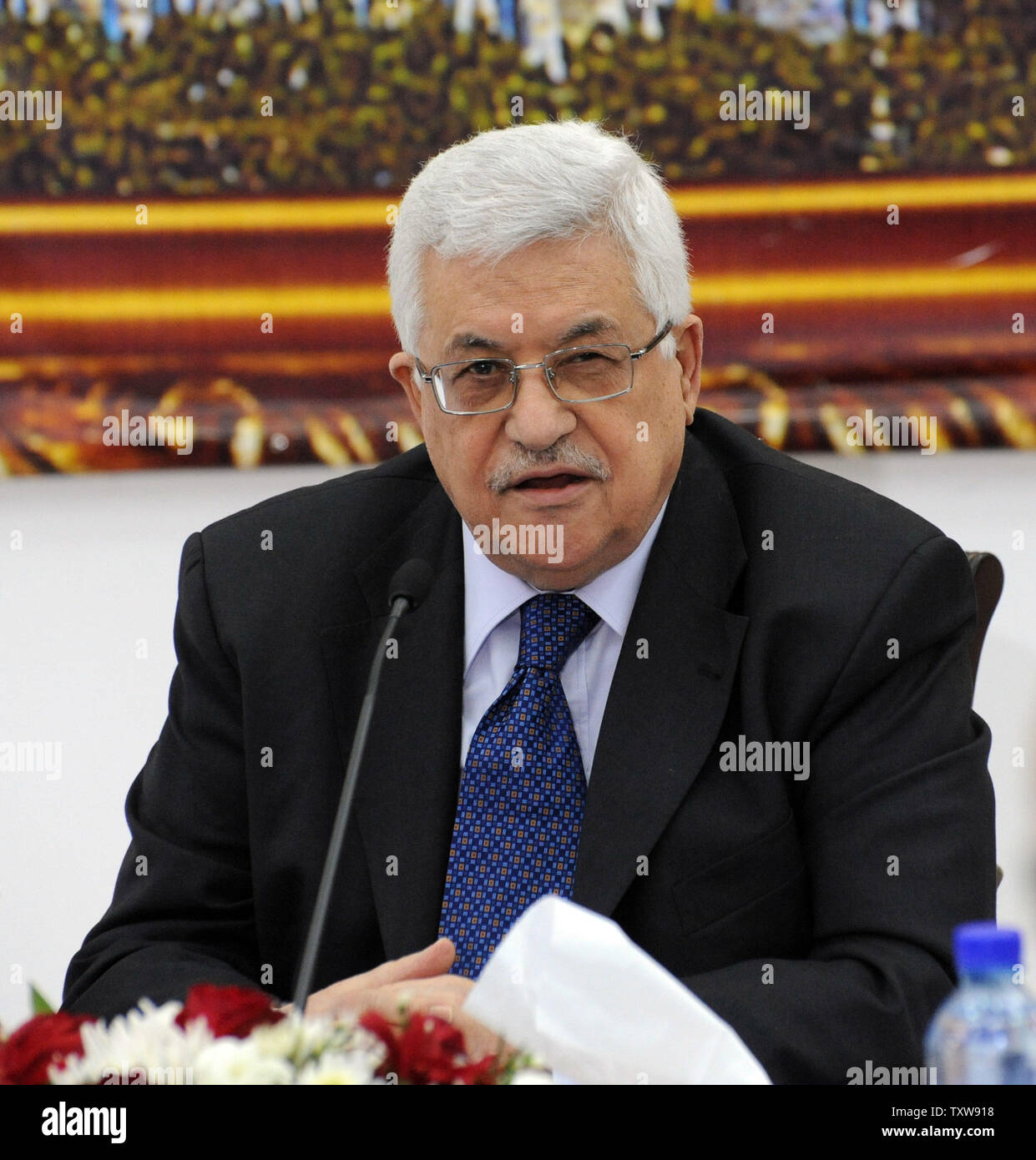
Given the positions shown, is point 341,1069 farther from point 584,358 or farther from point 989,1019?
point 584,358

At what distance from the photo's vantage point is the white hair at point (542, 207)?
5.04 feet

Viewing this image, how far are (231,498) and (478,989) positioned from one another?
5.28ft

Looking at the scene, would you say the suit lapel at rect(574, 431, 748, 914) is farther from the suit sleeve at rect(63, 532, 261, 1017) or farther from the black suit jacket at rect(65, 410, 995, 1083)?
the suit sleeve at rect(63, 532, 261, 1017)

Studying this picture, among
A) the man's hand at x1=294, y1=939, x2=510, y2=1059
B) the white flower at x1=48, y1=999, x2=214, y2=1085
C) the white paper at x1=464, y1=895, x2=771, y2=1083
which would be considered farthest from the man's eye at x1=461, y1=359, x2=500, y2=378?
the white flower at x1=48, y1=999, x2=214, y2=1085

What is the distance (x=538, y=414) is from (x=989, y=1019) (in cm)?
82

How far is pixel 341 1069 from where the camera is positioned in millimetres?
854

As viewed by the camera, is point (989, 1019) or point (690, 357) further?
point (690, 357)

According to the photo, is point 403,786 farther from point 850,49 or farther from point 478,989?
point 850,49

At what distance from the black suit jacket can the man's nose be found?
23 centimetres

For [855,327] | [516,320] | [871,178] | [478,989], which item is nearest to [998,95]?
[871,178]

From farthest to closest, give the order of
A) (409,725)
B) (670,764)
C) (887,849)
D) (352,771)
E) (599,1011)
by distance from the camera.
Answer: (409,725) < (670,764) < (887,849) < (352,771) < (599,1011)

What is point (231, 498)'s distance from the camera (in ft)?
8.11

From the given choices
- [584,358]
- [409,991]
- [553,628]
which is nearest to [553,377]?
[584,358]
